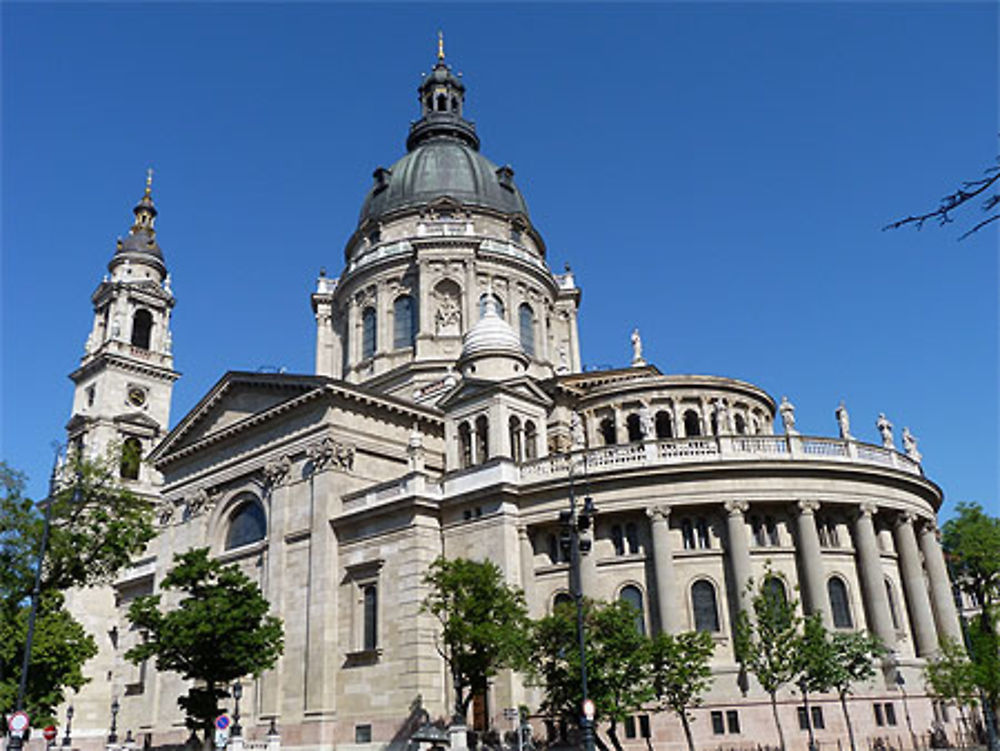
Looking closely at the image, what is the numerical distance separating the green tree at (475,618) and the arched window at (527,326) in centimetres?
2808

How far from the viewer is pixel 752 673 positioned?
31.3 metres

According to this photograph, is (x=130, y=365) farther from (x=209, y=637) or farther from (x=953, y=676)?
(x=953, y=676)

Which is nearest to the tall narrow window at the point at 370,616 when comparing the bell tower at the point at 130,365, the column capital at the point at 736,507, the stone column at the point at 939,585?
the column capital at the point at 736,507

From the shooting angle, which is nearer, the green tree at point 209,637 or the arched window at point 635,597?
the green tree at point 209,637

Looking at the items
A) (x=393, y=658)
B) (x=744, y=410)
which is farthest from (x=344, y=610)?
(x=744, y=410)

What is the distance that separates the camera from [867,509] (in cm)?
3503

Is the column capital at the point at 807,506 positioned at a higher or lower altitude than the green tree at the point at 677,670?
higher

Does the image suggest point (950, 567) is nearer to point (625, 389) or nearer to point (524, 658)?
point (625, 389)

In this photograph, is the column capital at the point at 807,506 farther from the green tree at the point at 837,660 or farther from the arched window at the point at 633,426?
the arched window at the point at 633,426

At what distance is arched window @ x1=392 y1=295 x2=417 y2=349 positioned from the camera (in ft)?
186

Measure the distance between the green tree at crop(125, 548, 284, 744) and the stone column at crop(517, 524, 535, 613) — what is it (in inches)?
387

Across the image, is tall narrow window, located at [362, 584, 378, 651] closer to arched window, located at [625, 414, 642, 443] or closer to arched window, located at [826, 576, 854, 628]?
arched window, located at [625, 414, 642, 443]

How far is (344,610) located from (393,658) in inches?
155

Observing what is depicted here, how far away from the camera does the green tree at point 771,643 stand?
28.8 m
